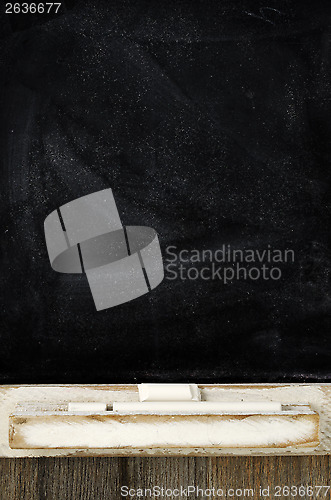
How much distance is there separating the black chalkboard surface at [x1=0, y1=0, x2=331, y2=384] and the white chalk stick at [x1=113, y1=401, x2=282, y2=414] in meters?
0.04

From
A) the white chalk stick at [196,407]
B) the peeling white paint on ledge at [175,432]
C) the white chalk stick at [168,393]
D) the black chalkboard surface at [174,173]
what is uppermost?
the black chalkboard surface at [174,173]

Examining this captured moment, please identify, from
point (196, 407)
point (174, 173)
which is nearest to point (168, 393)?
point (196, 407)

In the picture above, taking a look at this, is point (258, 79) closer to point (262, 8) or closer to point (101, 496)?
point (262, 8)

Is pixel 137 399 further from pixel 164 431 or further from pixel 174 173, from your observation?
pixel 174 173

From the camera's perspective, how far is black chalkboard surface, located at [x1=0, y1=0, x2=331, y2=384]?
0.67 m

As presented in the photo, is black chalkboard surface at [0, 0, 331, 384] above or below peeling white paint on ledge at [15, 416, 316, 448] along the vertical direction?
above

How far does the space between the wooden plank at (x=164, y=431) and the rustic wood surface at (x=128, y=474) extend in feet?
0.24

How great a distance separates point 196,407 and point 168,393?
0.03 meters

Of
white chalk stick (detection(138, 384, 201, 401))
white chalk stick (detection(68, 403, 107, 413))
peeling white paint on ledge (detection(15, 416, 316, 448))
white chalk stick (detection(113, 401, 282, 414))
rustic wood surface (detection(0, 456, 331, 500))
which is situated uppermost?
white chalk stick (detection(138, 384, 201, 401))

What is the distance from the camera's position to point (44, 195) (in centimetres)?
67

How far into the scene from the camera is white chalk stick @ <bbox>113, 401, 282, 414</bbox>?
62 cm

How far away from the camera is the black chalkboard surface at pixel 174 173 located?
0.67m

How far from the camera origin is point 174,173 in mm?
672

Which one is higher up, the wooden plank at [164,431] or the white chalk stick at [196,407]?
the white chalk stick at [196,407]
